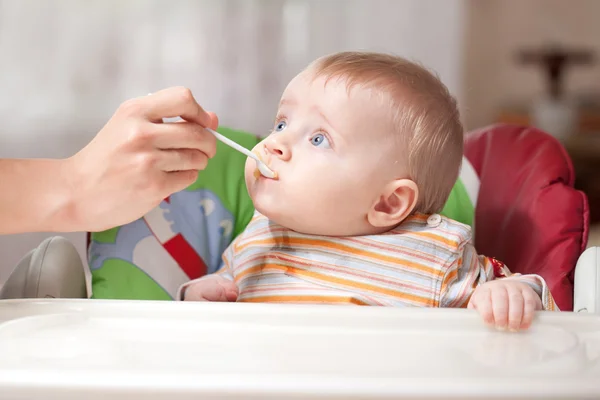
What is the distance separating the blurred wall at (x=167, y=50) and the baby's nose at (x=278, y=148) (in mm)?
1488

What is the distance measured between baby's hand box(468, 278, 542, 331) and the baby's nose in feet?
0.96

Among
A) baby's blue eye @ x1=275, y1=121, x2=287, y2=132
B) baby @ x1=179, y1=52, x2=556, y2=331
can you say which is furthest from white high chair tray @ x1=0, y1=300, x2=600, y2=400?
baby's blue eye @ x1=275, y1=121, x2=287, y2=132

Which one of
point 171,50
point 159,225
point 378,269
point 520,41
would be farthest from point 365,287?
point 520,41

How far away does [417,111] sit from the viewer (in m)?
0.97

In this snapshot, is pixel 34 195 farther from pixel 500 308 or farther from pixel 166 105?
pixel 500 308

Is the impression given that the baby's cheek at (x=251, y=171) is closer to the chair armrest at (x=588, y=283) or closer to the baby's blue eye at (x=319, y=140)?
the baby's blue eye at (x=319, y=140)

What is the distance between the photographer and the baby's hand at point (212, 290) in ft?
3.42

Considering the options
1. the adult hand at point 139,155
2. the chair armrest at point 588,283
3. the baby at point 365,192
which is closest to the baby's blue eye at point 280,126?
the baby at point 365,192

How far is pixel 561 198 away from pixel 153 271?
2.13 feet

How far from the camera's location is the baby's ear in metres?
Result: 0.97

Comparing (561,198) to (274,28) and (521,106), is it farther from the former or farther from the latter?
(521,106)

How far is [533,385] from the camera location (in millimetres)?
580

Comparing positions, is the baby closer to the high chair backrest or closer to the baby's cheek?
the baby's cheek

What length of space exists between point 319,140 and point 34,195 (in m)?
0.35
